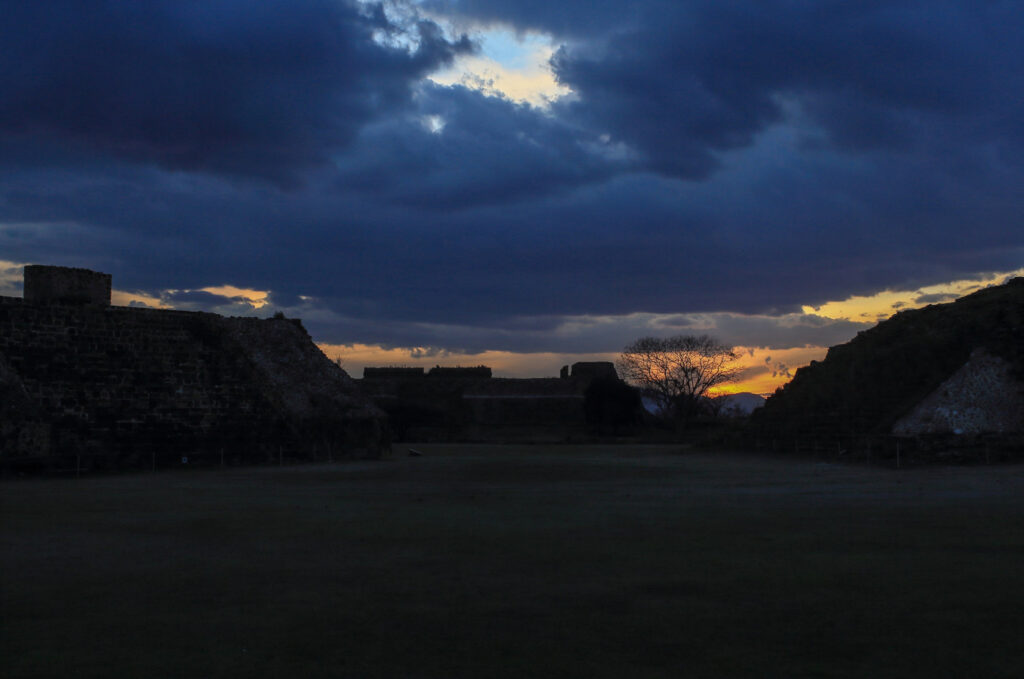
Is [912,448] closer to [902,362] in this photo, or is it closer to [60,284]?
[902,362]

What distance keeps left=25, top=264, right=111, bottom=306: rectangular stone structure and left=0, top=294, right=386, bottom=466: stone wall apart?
1518mm

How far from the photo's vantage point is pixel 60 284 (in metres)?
30.4

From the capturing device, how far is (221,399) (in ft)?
101

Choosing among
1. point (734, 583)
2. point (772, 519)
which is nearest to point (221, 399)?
point (772, 519)

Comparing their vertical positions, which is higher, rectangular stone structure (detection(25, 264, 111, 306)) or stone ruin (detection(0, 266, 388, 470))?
rectangular stone structure (detection(25, 264, 111, 306))

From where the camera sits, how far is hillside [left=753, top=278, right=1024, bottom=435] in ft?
109

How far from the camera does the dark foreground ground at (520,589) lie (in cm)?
528

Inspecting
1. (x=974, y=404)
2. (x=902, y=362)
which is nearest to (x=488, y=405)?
(x=902, y=362)

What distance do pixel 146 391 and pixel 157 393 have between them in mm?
367

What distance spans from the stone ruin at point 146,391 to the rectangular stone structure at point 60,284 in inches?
1.5

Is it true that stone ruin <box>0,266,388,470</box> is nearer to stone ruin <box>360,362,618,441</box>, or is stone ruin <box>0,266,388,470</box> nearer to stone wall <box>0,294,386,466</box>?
stone wall <box>0,294,386,466</box>

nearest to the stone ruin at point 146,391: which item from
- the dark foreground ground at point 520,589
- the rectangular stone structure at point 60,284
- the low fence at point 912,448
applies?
the rectangular stone structure at point 60,284

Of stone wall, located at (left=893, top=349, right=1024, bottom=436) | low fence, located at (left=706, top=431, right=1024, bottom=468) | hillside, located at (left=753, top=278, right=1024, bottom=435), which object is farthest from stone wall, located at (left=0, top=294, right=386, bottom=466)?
stone wall, located at (left=893, top=349, right=1024, bottom=436)

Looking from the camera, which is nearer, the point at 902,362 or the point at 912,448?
the point at 912,448
